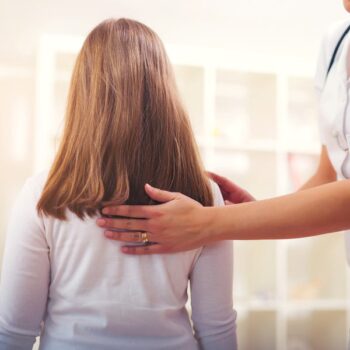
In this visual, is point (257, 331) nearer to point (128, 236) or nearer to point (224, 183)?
point (224, 183)

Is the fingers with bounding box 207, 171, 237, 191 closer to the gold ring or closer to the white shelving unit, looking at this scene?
the gold ring

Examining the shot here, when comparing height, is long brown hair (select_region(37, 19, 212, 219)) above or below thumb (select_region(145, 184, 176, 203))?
above

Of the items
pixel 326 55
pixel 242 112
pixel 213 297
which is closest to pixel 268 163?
pixel 242 112

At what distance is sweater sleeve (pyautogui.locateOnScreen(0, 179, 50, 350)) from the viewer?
2.72 ft

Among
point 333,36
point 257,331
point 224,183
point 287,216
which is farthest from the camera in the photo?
point 257,331

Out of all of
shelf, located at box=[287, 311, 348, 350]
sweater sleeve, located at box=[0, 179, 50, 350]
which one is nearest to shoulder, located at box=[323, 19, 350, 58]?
sweater sleeve, located at box=[0, 179, 50, 350]

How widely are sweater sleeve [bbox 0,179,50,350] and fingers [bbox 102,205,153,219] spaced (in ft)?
0.41

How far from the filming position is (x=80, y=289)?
0.84 metres

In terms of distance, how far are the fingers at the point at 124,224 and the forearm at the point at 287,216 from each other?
0.12m

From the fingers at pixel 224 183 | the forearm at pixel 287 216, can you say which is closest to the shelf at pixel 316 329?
the fingers at pixel 224 183

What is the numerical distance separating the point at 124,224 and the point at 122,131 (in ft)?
0.59

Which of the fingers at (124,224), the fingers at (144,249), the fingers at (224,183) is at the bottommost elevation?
the fingers at (144,249)

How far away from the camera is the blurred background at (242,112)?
2.19 metres

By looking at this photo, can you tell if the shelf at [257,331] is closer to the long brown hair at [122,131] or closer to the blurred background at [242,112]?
the blurred background at [242,112]
